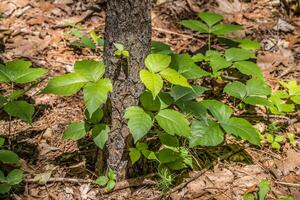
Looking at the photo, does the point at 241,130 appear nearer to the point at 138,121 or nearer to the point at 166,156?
the point at 166,156

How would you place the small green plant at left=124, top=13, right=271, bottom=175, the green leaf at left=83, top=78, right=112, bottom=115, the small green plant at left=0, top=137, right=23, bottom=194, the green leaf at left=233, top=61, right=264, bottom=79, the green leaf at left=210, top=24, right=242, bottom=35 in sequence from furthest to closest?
the green leaf at left=210, top=24, right=242, bottom=35
the green leaf at left=233, top=61, right=264, bottom=79
the small green plant at left=0, top=137, right=23, bottom=194
the small green plant at left=124, top=13, right=271, bottom=175
the green leaf at left=83, top=78, right=112, bottom=115

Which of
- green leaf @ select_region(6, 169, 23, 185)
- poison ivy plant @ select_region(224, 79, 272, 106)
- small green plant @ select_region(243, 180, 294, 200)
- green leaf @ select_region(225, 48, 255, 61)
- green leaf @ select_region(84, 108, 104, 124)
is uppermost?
green leaf @ select_region(225, 48, 255, 61)

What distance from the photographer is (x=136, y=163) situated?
2.23 m

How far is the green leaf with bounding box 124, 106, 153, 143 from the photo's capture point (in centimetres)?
185

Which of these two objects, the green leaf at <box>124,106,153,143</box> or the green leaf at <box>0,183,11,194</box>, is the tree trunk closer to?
the green leaf at <box>124,106,153,143</box>

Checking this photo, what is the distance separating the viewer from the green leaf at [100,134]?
6.61ft

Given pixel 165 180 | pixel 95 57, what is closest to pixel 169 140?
pixel 165 180

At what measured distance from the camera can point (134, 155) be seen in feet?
6.77

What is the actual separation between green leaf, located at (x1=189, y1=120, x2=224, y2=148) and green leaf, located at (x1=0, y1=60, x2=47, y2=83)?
0.87 m

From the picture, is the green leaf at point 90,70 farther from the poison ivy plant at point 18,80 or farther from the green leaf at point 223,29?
the green leaf at point 223,29

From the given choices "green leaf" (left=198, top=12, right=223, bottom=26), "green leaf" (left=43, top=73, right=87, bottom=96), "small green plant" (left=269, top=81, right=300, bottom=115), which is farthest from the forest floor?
"green leaf" (left=43, top=73, right=87, bottom=96)

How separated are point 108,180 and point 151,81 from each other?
657 mm

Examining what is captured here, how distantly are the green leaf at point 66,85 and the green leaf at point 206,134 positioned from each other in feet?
2.10

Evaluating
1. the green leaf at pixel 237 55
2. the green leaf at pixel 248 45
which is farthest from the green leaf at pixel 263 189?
the green leaf at pixel 248 45
